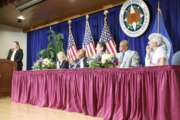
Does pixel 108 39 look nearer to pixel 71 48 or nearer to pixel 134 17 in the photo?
pixel 134 17

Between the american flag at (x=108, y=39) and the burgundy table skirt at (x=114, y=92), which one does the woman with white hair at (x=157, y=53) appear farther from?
the american flag at (x=108, y=39)

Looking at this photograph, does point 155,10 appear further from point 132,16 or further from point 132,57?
point 132,57

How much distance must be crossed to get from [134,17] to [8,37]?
4.51 meters

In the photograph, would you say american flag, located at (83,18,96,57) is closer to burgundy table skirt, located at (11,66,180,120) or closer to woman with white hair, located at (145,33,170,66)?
burgundy table skirt, located at (11,66,180,120)

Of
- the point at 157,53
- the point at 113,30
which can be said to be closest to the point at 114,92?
the point at 157,53

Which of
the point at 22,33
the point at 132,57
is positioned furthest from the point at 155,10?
the point at 22,33

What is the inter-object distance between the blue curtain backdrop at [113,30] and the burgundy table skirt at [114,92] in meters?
2.10

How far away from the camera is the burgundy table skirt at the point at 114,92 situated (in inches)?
95.0

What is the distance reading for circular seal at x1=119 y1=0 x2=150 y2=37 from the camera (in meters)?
5.05

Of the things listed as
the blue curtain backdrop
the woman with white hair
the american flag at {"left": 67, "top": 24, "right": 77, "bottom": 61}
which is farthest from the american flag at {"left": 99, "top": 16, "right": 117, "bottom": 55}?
the woman with white hair

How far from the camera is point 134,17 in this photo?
523 cm

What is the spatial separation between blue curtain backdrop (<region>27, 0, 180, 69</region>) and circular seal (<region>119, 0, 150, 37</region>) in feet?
0.32

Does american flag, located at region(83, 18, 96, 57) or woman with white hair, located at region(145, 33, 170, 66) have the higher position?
american flag, located at region(83, 18, 96, 57)

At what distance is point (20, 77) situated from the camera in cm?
458
